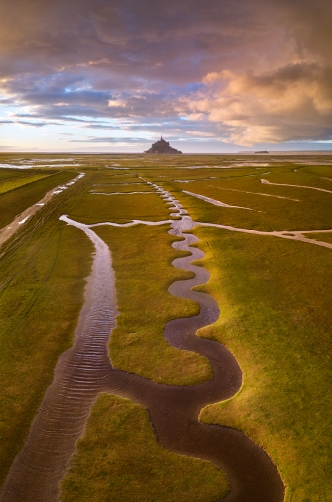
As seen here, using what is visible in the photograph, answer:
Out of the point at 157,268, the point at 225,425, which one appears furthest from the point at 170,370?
the point at 157,268

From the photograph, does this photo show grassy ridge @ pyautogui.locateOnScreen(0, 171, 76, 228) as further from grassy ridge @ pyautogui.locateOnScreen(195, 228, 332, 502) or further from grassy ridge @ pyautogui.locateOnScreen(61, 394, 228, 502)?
grassy ridge @ pyautogui.locateOnScreen(61, 394, 228, 502)

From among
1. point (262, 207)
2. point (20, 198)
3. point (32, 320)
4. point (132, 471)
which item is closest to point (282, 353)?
point (132, 471)

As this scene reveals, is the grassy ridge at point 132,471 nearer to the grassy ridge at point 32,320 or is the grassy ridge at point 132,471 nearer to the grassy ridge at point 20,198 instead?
the grassy ridge at point 32,320

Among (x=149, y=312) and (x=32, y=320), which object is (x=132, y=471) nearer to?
(x=149, y=312)

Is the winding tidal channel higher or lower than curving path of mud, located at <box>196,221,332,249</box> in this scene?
lower

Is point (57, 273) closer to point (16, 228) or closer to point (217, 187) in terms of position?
point (16, 228)

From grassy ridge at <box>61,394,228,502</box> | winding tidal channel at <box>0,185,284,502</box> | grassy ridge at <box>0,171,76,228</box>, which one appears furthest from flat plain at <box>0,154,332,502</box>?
grassy ridge at <box>0,171,76,228</box>
